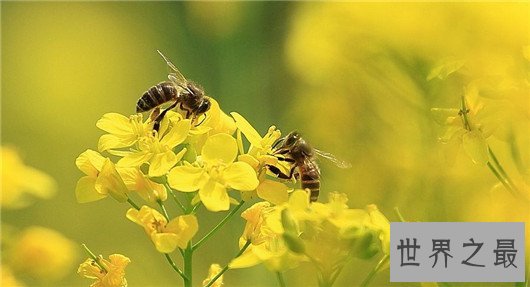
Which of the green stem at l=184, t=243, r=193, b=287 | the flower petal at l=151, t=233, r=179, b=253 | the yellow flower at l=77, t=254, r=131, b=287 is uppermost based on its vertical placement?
the flower petal at l=151, t=233, r=179, b=253

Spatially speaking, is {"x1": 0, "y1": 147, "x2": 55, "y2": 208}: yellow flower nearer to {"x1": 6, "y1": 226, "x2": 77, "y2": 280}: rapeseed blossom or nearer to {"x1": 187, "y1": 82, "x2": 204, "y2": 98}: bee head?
{"x1": 6, "y1": 226, "x2": 77, "y2": 280}: rapeseed blossom

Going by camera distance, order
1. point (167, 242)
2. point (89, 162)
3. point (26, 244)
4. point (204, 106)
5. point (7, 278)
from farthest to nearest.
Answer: point (26, 244)
point (7, 278)
point (204, 106)
point (89, 162)
point (167, 242)

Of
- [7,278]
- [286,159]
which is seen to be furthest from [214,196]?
[7,278]

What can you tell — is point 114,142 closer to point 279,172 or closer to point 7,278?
point 279,172

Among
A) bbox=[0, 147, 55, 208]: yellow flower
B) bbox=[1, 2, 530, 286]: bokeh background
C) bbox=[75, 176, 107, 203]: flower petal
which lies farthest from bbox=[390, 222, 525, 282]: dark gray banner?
bbox=[0, 147, 55, 208]: yellow flower

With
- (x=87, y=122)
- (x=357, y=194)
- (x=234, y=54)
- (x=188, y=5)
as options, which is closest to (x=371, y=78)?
(x=357, y=194)

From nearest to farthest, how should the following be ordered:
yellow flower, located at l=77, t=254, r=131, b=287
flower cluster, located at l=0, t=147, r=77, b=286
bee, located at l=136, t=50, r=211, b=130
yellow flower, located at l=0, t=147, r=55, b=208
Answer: yellow flower, located at l=77, t=254, r=131, b=287 → bee, located at l=136, t=50, r=211, b=130 → flower cluster, located at l=0, t=147, r=77, b=286 → yellow flower, located at l=0, t=147, r=55, b=208

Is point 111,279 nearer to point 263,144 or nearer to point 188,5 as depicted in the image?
point 263,144
